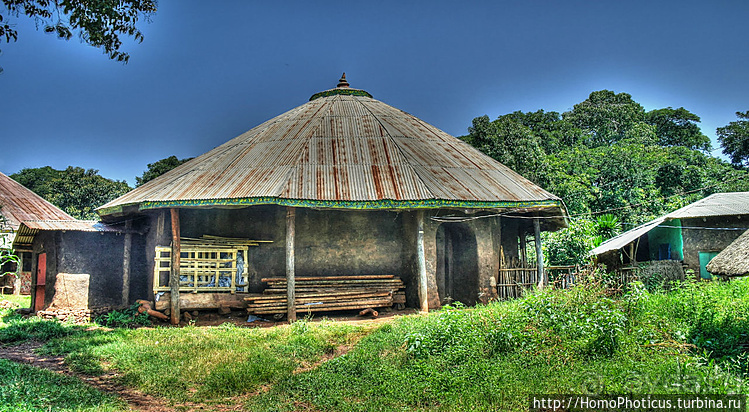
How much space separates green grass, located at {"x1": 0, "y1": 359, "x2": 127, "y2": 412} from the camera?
6.21 m

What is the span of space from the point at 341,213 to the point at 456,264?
378 cm

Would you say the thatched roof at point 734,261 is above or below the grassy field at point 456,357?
above

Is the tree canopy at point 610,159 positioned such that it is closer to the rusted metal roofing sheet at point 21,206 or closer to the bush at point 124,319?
the bush at point 124,319

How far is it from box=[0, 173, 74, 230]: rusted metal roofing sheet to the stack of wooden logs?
12.8m

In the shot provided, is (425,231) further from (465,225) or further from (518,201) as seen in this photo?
(518,201)

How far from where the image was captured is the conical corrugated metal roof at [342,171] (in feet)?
42.6

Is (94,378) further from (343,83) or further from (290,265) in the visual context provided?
(343,83)

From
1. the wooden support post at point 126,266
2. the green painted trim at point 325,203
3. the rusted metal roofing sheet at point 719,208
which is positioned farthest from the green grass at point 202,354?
the rusted metal roofing sheet at point 719,208

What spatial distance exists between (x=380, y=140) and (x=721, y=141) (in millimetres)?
30236

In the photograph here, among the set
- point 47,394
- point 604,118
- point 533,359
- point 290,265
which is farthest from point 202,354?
point 604,118

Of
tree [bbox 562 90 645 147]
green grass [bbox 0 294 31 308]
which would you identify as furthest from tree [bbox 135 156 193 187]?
tree [bbox 562 90 645 147]

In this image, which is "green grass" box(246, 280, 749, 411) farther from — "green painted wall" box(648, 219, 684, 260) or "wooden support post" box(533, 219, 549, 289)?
"green painted wall" box(648, 219, 684, 260)

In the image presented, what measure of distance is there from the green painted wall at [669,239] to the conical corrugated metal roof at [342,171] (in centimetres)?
717

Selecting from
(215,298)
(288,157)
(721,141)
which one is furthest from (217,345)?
(721,141)
